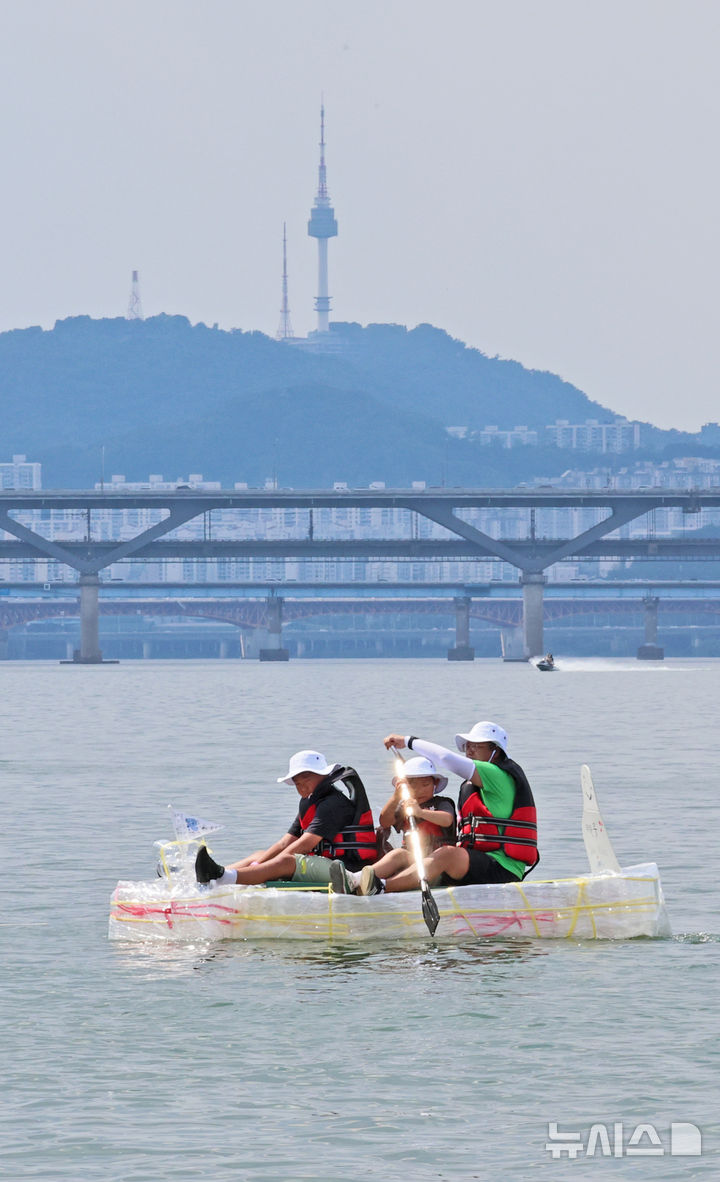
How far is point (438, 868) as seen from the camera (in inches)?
733

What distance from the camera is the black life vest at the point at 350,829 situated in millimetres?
18594

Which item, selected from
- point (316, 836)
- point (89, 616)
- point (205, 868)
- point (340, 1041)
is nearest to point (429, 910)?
point (316, 836)

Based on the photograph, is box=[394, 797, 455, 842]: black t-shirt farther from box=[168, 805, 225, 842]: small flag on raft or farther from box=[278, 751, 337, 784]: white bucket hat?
box=[168, 805, 225, 842]: small flag on raft

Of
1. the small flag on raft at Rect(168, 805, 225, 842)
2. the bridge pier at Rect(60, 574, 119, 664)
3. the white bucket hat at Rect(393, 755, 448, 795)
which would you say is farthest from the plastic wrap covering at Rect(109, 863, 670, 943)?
the bridge pier at Rect(60, 574, 119, 664)

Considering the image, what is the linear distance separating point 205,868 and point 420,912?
6.73 feet

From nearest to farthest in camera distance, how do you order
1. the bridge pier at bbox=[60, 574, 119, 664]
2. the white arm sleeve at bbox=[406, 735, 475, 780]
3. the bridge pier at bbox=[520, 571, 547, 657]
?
1. the white arm sleeve at bbox=[406, 735, 475, 780]
2. the bridge pier at bbox=[520, 571, 547, 657]
3. the bridge pier at bbox=[60, 574, 119, 664]

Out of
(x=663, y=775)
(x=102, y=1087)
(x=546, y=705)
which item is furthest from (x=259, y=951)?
(x=546, y=705)

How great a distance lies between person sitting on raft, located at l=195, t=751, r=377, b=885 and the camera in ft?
60.7

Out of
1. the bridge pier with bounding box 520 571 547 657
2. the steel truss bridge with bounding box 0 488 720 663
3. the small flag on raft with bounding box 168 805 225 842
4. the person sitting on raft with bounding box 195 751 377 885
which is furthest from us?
the bridge pier with bounding box 520 571 547 657

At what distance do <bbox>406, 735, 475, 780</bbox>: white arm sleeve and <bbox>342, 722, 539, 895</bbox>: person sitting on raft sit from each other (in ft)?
0.06

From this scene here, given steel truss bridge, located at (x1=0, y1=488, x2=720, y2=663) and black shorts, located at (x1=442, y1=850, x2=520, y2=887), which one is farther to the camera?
steel truss bridge, located at (x1=0, y1=488, x2=720, y2=663)

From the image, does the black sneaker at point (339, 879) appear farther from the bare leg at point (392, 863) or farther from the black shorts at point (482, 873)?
the black shorts at point (482, 873)

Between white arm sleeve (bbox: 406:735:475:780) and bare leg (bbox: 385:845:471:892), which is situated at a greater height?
white arm sleeve (bbox: 406:735:475:780)

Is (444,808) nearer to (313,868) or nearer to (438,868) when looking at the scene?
(438,868)
